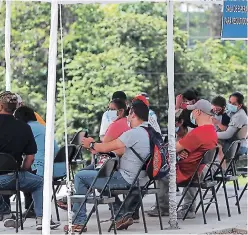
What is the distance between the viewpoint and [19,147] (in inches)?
352

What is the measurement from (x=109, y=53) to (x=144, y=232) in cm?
1336

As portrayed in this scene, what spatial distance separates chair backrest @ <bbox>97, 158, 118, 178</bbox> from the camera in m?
8.67

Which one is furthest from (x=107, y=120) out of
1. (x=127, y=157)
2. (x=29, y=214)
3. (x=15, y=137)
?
(x=15, y=137)

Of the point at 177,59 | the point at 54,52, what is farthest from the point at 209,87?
the point at 54,52

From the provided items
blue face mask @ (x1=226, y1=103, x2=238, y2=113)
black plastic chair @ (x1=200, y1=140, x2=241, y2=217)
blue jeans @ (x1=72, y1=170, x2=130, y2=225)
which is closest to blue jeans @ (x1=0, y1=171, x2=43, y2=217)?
blue jeans @ (x1=72, y1=170, x2=130, y2=225)

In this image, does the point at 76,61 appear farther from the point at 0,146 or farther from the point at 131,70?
the point at 0,146

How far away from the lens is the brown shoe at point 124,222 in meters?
9.13

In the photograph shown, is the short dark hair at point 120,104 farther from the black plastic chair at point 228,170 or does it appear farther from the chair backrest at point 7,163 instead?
the chair backrest at point 7,163

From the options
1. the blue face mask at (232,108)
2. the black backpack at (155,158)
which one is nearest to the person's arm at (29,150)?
the black backpack at (155,158)

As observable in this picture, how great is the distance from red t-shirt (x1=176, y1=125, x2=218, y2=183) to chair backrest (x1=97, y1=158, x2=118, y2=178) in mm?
1165

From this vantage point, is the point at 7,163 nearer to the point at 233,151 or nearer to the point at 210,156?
the point at 210,156

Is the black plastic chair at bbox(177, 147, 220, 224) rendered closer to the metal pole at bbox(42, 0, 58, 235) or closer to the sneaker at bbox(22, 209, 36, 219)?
the sneaker at bbox(22, 209, 36, 219)

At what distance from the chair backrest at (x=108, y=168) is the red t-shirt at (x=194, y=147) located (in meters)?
1.16

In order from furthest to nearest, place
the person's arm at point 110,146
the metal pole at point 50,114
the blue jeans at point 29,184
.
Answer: the blue jeans at point 29,184, the person's arm at point 110,146, the metal pole at point 50,114
